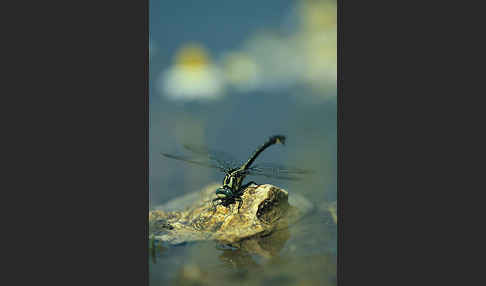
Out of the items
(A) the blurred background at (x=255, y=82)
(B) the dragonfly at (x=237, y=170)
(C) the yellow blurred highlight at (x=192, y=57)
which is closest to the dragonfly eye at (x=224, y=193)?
(B) the dragonfly at (x=237, y=170)

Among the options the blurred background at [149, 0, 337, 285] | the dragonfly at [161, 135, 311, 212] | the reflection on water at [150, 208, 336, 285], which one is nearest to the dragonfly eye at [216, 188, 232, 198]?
the dragonfly at [161, 135, 311, 212]

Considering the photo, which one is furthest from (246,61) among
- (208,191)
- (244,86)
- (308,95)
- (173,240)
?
(173,240)

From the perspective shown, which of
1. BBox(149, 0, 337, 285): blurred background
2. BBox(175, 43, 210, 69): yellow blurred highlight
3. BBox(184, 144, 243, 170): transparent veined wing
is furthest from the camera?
BBox(184, 144, 243, 170): transparent veined wing

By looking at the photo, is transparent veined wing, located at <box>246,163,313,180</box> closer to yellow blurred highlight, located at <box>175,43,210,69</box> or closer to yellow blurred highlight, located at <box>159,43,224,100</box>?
yellow blurred highlight, located at <box>159,43,224,100</box>

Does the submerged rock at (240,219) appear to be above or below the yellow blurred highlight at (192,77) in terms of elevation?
below

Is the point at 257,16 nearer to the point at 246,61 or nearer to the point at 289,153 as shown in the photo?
the point at 246,61

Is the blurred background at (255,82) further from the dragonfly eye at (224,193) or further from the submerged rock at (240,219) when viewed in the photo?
the dragonfly eye at (224,193)

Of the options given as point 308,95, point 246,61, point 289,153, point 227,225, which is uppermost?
point 246,61
